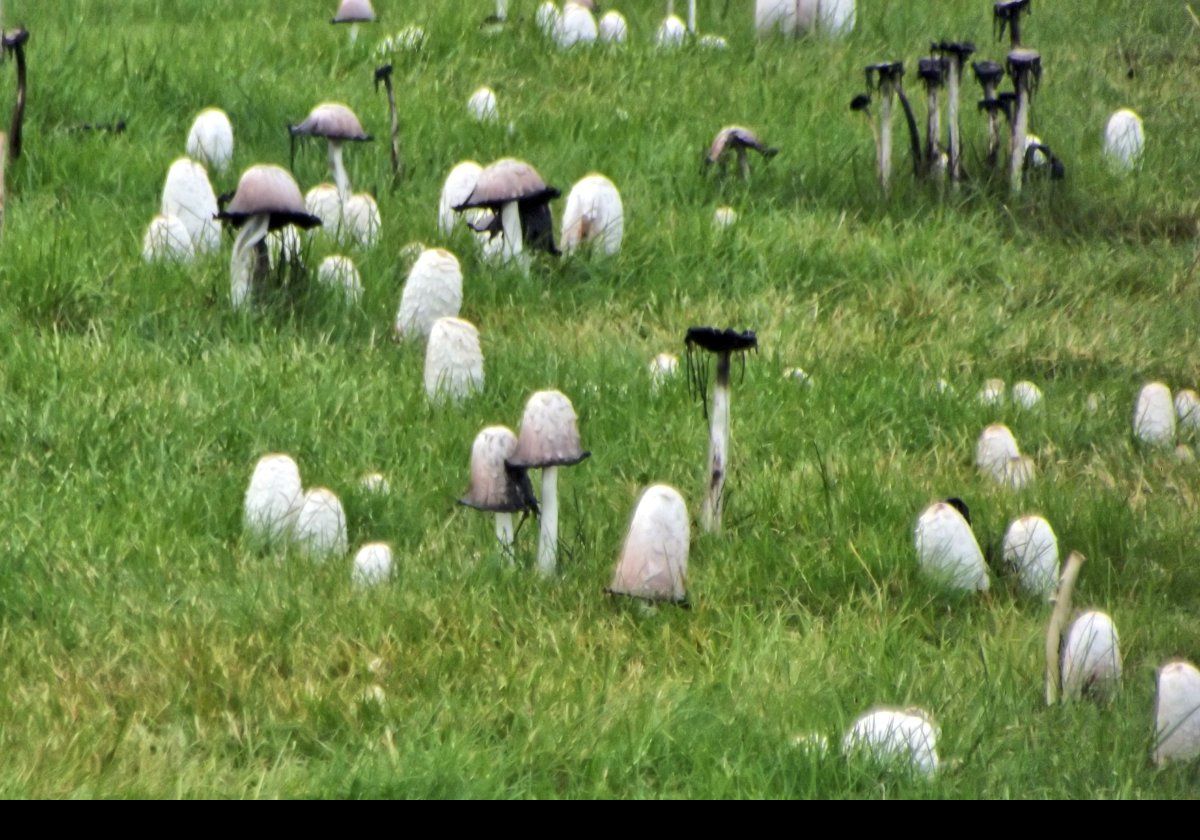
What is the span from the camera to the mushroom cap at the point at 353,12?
24.1 feet

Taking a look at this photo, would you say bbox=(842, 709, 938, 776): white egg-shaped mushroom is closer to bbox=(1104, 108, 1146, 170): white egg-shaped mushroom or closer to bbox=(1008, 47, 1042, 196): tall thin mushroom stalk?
bbox=(1008, 47, 1042, 196): tall thin mushroom stalk

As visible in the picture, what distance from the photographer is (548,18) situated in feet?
25.8

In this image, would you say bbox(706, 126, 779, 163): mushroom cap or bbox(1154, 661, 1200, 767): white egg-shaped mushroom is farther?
bbox(706, 126, 779, 163): mushroom cap

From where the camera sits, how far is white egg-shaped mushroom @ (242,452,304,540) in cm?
368

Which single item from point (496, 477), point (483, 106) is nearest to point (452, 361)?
point (496, 477)

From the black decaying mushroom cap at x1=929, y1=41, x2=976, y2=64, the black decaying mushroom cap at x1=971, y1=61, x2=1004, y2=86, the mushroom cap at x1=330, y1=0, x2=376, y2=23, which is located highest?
the mushroom cap at x1=330, y1=0, x2=376, y2=23

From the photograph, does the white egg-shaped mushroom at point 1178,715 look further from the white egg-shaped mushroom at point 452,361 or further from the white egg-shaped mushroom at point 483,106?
the white egg-shaped mushroom at point 483,106

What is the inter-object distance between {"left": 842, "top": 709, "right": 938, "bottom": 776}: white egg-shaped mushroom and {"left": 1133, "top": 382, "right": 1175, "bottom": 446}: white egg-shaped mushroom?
2.06 metres

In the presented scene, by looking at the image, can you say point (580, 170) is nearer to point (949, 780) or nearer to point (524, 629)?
point (524, 629)

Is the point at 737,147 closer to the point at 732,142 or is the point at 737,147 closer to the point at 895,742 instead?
the point at 732,142

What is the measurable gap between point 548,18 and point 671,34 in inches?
23.6

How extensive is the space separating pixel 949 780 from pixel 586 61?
17.3 feet

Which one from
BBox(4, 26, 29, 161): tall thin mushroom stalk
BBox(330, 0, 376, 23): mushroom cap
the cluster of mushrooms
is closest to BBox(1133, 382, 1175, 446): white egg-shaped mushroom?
the cluster of mushrooms

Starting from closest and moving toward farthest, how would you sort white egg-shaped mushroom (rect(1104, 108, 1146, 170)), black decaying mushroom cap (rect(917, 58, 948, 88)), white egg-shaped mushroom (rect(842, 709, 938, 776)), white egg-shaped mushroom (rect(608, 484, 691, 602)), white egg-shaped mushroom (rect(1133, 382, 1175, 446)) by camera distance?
1. white egg-shaped mushroom (rect(842, 709, 938, 776))
2. white egg-shaped mushroom (rect(608, 484, 691, 602))
3. white egg-shaped mushroom (rect(1133, 382, 1175, 446))
4. black decaying mushroom cap (rect(917, 58, 948, 88))
5. white egg-shaped mushroom (rect(1104, 108, 1146, 170))
